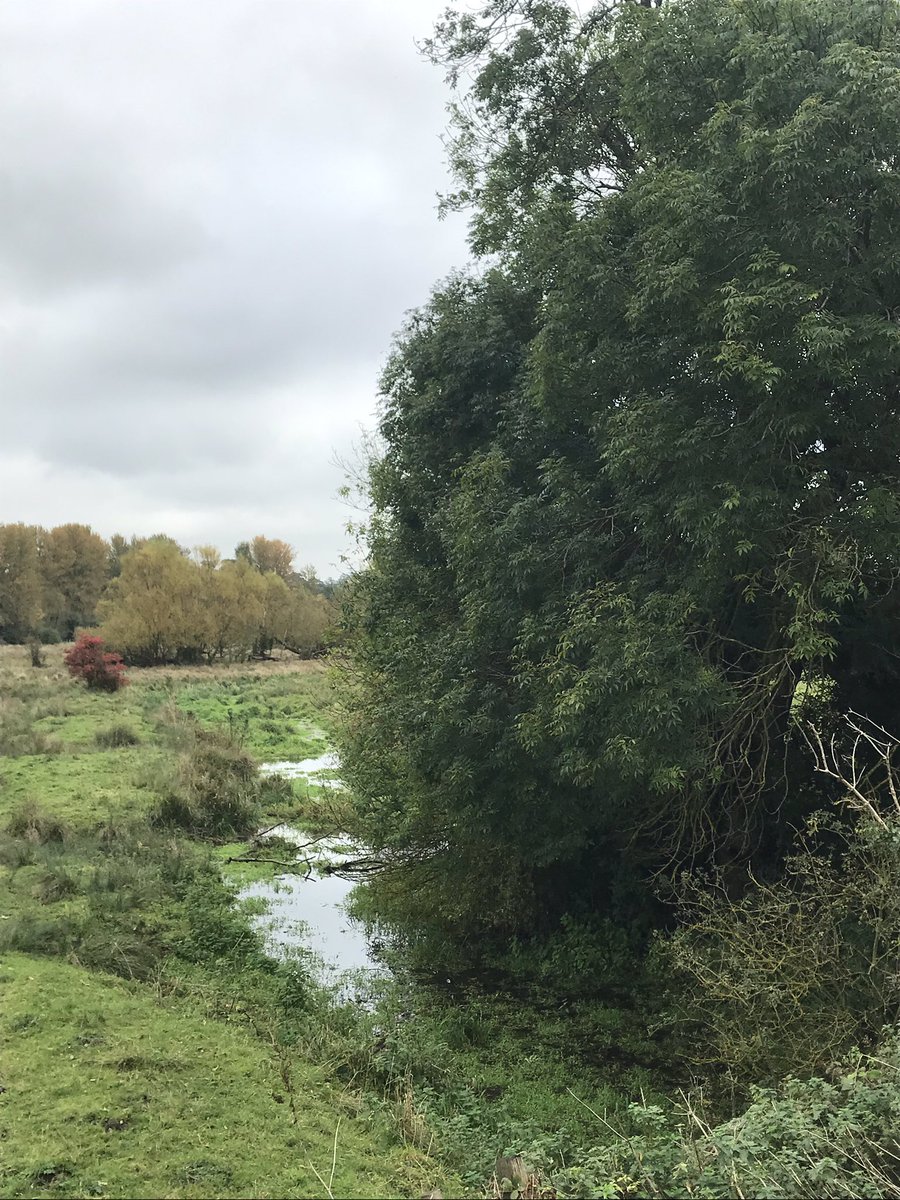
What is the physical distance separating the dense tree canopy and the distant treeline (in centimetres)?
2987

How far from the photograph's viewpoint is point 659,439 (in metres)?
7.65

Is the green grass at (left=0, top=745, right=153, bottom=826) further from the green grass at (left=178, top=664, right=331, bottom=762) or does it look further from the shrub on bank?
the shrub on bank

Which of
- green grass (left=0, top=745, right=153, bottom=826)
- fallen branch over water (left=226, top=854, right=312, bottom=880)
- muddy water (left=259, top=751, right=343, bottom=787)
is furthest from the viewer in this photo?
muddy water (left=259, top=751, right=343, bottom=787)

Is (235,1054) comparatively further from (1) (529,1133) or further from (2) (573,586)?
(2) (573,586)

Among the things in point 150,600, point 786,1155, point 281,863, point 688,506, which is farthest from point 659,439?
point 150,600

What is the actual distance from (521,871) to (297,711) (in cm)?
2368

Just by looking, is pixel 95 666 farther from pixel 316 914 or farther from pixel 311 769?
pixel 316 914

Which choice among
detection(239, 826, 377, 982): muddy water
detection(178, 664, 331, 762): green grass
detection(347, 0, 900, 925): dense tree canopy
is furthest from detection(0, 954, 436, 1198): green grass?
detection(178, 664, 331, 762): green grass

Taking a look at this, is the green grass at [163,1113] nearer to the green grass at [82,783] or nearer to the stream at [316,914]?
the stream at [316,914]

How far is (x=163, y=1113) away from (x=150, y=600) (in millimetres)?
46395

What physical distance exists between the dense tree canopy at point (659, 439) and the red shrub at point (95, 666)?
2682 centimetres

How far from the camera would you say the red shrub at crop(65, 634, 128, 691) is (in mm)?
35250

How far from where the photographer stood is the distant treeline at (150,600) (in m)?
49.9

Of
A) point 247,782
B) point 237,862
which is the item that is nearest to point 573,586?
point 237,862
